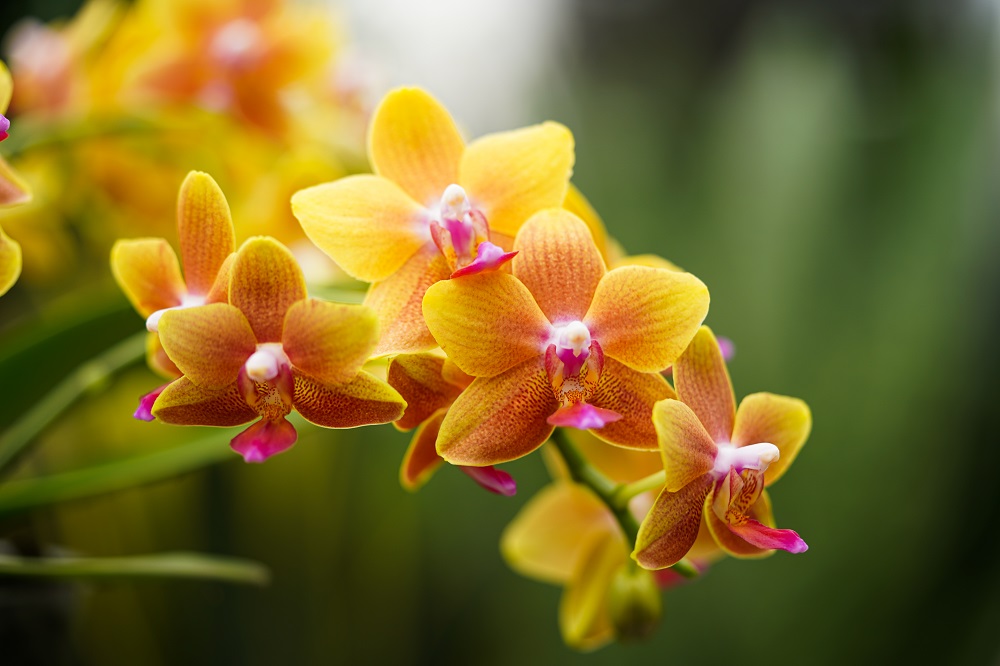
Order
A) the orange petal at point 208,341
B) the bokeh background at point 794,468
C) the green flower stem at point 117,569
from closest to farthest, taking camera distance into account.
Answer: the orange petal at point 208,341 → the green flower stem at point 117,569 → the bokeh background at point 794,468

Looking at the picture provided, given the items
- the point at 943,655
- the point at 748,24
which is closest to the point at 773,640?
the point at 943,655

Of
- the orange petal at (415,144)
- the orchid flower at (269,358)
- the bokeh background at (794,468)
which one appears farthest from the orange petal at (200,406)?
the bokeh background at (794,468)

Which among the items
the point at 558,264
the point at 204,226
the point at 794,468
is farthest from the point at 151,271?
the point at 794,468

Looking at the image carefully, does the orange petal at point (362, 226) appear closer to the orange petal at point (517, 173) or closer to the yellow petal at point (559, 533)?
the orange petal at point (517, 173)

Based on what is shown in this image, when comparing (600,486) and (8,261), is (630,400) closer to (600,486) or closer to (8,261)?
(600,486)

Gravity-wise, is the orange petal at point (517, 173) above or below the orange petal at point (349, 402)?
above

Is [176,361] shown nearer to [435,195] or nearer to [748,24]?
[435,195]
